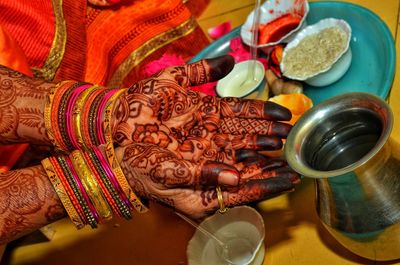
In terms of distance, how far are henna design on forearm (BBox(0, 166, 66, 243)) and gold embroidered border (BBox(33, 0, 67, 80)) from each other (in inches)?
18.0

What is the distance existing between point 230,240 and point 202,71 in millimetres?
414

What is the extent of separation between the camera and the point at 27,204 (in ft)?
2.89

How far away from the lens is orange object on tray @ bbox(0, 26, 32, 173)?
1.10 metres

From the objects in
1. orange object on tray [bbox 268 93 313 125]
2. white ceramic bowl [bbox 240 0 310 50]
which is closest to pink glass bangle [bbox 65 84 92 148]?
orange object on tray [bbox 268 93 313 125]

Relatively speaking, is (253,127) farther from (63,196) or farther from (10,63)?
(10,63)

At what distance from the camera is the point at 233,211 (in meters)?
1.02

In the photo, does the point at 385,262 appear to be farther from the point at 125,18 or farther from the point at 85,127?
the point at 125,18

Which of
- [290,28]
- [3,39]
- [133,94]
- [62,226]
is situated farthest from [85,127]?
[290,28]

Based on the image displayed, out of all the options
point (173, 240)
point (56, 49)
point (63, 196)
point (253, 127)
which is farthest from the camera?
point (56, 49)

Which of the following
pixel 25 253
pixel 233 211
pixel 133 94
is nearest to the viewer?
pixel 133 94

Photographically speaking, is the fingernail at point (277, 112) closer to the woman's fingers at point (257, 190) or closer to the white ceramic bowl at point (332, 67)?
the woman's fingers at point (257, 190)

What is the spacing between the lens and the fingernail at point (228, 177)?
2.33 feet

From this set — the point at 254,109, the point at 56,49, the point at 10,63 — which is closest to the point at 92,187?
the point at 254,109

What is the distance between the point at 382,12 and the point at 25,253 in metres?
1.35
